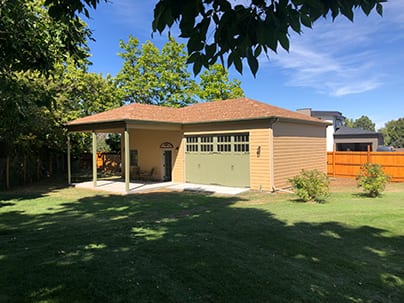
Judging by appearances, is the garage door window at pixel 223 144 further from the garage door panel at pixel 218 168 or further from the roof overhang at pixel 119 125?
the roof overhang at pixel 119 125

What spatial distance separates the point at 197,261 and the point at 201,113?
44.3ft

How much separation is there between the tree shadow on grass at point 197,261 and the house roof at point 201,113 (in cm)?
737

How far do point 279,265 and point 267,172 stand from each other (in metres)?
9.53

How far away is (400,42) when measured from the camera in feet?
41.2

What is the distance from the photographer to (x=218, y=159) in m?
15.6

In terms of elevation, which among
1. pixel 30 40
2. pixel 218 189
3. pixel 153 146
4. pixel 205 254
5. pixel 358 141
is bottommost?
pixel 218 189

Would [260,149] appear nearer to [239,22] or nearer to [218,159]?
[218,159]

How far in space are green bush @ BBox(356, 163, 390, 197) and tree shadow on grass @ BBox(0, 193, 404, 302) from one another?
17.5 feet

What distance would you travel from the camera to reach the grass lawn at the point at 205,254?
3.37 m

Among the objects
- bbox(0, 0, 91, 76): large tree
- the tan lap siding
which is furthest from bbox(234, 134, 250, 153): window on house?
bbox(0, 0, 91, 76): large tree

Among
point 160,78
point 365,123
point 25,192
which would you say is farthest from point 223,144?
point 365,123

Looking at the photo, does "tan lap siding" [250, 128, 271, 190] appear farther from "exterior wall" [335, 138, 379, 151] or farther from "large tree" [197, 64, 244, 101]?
"exterior wall" [335, 138, 379, 151]

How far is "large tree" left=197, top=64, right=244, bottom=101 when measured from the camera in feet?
111

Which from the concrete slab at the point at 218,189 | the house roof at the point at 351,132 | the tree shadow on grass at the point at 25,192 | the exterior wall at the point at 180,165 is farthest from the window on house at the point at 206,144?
the house roof at the point at 351,132
